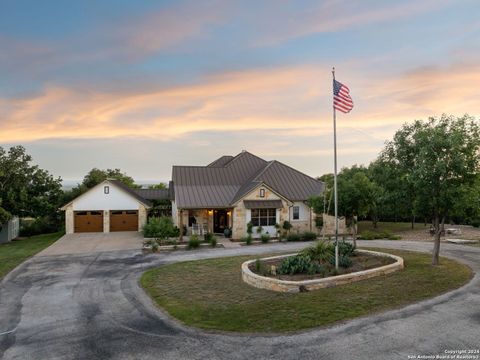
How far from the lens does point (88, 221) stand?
36094mm

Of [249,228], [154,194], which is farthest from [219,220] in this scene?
[154,194]

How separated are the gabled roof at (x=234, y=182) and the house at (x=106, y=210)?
591cm

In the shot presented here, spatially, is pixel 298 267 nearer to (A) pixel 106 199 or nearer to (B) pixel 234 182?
(B) pixel 234 182

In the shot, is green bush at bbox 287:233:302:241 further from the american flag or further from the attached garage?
the attached garage

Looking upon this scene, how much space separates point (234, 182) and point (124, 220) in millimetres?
12811

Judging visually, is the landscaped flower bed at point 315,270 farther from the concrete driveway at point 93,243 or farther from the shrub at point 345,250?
the concrete driveway at point 93,243

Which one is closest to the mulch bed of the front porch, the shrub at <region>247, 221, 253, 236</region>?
the shrub at <region>247, 221, 253, 236</region>

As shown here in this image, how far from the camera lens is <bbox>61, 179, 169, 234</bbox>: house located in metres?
35.7

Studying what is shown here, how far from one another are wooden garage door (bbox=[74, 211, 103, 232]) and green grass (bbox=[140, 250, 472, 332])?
70.8 ft

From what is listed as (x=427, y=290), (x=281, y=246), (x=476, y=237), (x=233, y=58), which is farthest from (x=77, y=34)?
(x=476, y=237)

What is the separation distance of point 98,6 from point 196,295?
671 inches

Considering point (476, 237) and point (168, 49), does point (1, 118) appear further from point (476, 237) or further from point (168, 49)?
point (476, 237)

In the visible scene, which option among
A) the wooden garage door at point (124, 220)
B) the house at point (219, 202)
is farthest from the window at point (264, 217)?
the wooden garage door at point (124, 220)

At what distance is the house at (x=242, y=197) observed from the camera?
103 ft
